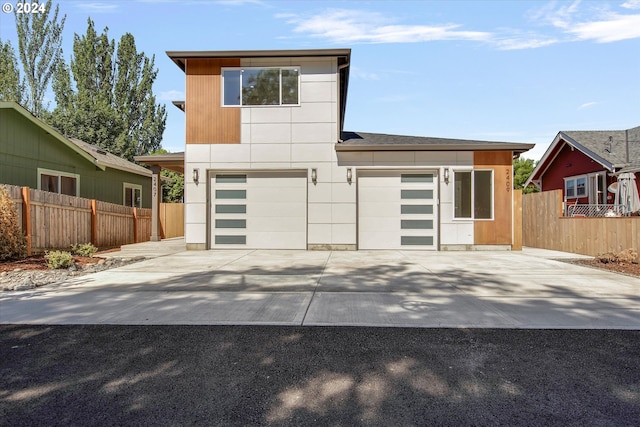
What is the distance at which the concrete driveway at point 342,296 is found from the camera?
4453 millimetres

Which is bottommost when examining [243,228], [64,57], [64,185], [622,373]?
[622,373]

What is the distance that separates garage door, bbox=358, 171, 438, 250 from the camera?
12.3 m

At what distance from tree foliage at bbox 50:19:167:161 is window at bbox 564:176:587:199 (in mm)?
31951

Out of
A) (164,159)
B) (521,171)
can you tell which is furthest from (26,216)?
(521,171)

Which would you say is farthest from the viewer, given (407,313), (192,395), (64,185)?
(64,185)

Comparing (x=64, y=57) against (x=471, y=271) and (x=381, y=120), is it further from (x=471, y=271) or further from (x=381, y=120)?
(x=471, y=271)

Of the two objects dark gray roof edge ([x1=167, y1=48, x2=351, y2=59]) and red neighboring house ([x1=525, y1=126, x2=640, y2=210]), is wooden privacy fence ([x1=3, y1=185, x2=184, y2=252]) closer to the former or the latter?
dark gray roof edge ([x1=167, y1=48, x2=351, y2=59])

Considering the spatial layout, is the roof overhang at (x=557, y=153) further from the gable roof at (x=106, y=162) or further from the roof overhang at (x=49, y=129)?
the roof overhang at (x=49, y=129)

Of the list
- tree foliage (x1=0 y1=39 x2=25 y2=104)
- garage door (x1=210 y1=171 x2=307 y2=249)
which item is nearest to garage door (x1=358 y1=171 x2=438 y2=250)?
garage door (x1=210 y1=171 x2=307 y2=249)

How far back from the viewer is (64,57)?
3097 centimetres

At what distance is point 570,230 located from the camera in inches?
463

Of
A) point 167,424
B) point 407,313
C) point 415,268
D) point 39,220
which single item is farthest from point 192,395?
point 39,220

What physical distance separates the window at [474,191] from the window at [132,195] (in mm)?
15826

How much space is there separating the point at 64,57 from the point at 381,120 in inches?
1092
